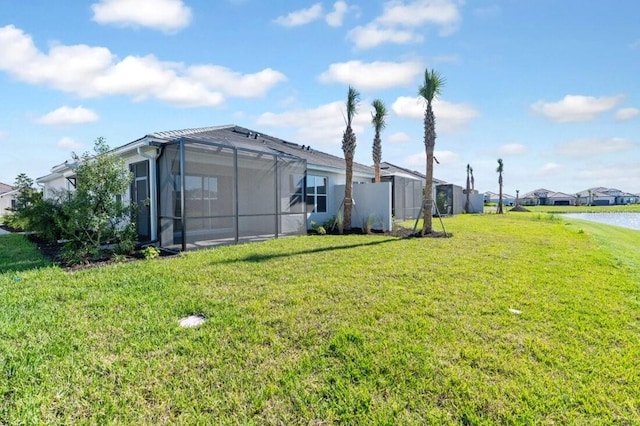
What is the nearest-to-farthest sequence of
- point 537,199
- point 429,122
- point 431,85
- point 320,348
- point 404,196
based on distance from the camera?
point 320,348
point 431,85
point 429,122
point 404,196
point 537,199

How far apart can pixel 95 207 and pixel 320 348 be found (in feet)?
23.3

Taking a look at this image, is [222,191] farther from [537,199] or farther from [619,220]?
[537,199]

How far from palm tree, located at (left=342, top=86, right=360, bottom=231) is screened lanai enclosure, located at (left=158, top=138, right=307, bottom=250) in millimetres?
2102

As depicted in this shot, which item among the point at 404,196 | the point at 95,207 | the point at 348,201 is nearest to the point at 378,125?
the point at 404,196

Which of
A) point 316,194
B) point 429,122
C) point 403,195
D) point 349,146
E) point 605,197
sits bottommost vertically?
point 316,194

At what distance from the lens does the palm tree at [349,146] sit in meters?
13.1

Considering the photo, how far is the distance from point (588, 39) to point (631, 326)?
1100 cm

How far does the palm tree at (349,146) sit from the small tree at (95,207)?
8098 mm

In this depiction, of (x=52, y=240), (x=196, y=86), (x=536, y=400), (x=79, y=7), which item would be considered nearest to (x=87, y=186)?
(x=52, y=240)

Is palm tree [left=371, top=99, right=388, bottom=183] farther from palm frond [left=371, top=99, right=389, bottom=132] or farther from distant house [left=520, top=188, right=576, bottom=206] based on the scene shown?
distant house [left=520, top=188, right=576, bottom=206]

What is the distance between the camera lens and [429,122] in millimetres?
12273

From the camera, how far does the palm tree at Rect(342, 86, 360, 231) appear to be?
43.1ft

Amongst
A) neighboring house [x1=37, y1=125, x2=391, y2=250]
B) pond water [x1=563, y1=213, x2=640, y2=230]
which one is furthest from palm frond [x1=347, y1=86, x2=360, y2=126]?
pond water [x1=563, y1=213, x2=640, y2=230]

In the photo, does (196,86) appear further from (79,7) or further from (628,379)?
(628,379)
